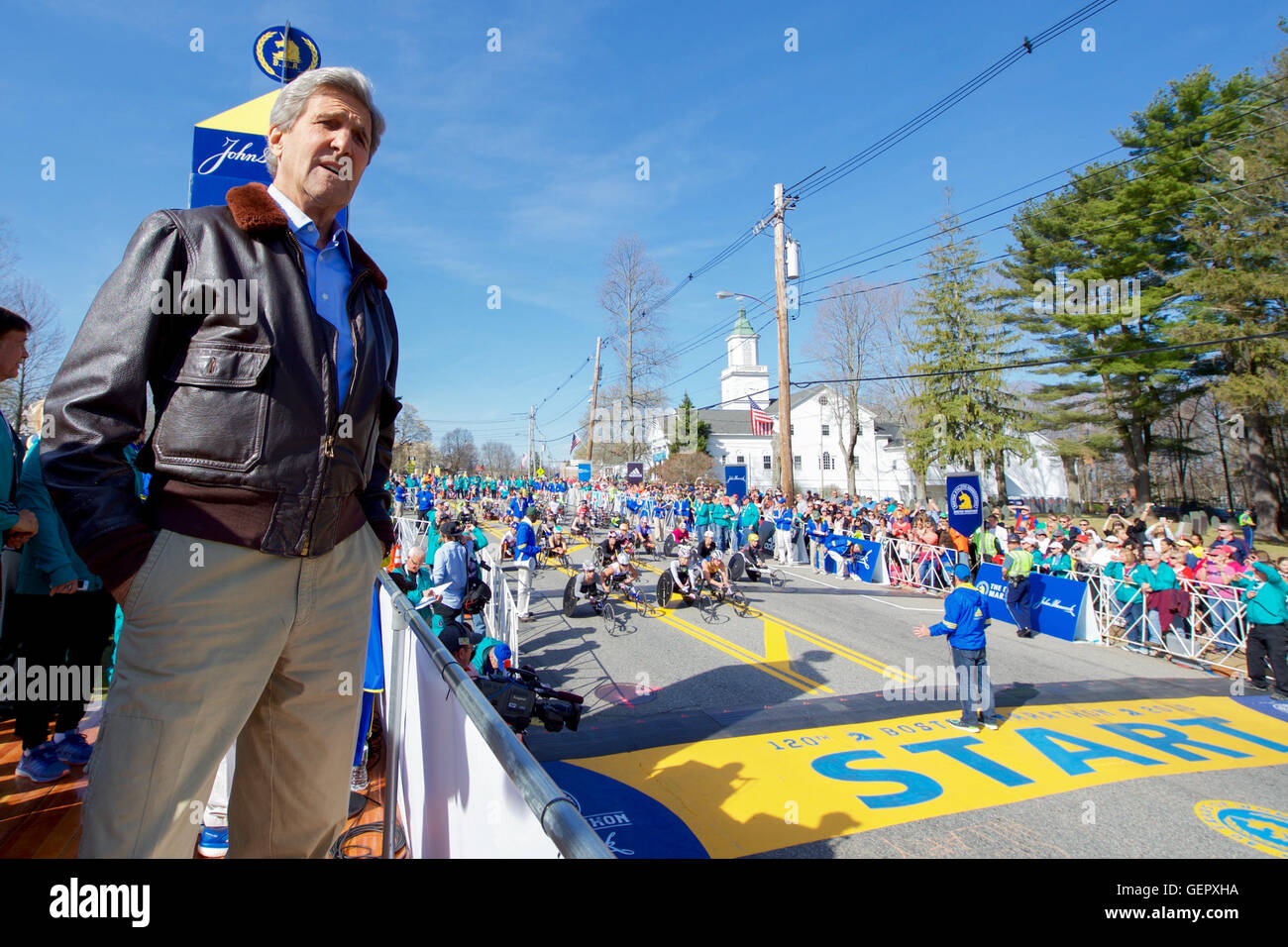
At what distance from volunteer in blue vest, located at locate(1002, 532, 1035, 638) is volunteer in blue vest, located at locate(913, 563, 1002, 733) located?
5909mm

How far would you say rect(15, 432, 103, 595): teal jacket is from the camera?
11.1 feet

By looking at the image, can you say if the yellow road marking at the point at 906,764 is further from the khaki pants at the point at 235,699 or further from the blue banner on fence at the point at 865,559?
the blue banner on fence at the point at 865,559

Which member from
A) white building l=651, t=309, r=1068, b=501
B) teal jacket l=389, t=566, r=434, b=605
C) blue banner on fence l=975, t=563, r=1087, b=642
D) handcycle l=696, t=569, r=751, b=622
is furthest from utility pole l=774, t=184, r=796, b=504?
white building l=651, t=309, r=1068, b=501

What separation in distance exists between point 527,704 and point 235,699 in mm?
3060

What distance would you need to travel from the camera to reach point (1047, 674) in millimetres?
9625

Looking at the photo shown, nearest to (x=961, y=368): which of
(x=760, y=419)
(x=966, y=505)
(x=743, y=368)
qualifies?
(x=760, y=419)

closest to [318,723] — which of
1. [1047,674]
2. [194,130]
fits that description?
[194,130]

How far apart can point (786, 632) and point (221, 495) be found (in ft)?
37.3

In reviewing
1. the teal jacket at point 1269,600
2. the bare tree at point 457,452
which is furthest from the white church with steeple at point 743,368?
the teal jacket at point 1269,600

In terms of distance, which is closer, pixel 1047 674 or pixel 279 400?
pixel 279 400

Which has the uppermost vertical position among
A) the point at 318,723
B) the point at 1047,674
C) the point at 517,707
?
the point at 318,723

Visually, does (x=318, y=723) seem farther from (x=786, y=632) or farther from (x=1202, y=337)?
(x=1202, y=337)

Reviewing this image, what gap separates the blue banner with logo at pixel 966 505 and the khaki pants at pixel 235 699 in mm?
14597
